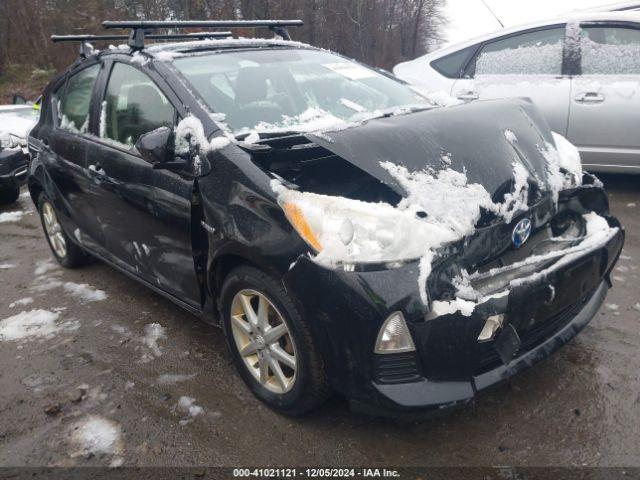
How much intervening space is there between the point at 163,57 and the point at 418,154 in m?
1.54

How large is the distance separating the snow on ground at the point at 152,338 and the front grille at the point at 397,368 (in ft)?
5.13

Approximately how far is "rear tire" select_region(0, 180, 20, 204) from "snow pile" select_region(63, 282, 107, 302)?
125 inches

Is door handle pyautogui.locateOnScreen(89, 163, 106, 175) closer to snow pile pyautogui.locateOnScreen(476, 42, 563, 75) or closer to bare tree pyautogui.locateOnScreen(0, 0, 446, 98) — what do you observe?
snow pile pyautogui.locateOnScreen(476, 42, 563, 75)

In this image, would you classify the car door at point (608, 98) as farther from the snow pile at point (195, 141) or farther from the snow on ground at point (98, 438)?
the snow on ground at point (98, 438)

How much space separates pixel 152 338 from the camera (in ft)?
10.4

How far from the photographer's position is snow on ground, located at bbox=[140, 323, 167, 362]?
9.84 feet

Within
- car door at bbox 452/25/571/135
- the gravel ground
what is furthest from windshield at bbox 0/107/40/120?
car door at bbox 452/25/571/135

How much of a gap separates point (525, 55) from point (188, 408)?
448cm

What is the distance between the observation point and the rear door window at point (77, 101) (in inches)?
137

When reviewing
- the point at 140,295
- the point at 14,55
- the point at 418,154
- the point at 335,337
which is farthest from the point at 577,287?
the point at 14,55

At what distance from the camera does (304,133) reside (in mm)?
2383

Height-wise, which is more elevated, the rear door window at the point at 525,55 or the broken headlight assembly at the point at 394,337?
the rear door window at the point at 525,55

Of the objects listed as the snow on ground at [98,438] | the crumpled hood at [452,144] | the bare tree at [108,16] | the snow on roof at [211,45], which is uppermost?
the bare tree at [108,16]

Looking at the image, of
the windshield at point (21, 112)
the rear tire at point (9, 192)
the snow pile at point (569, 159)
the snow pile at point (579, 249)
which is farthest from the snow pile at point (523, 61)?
the windshield at point (21, 112)
